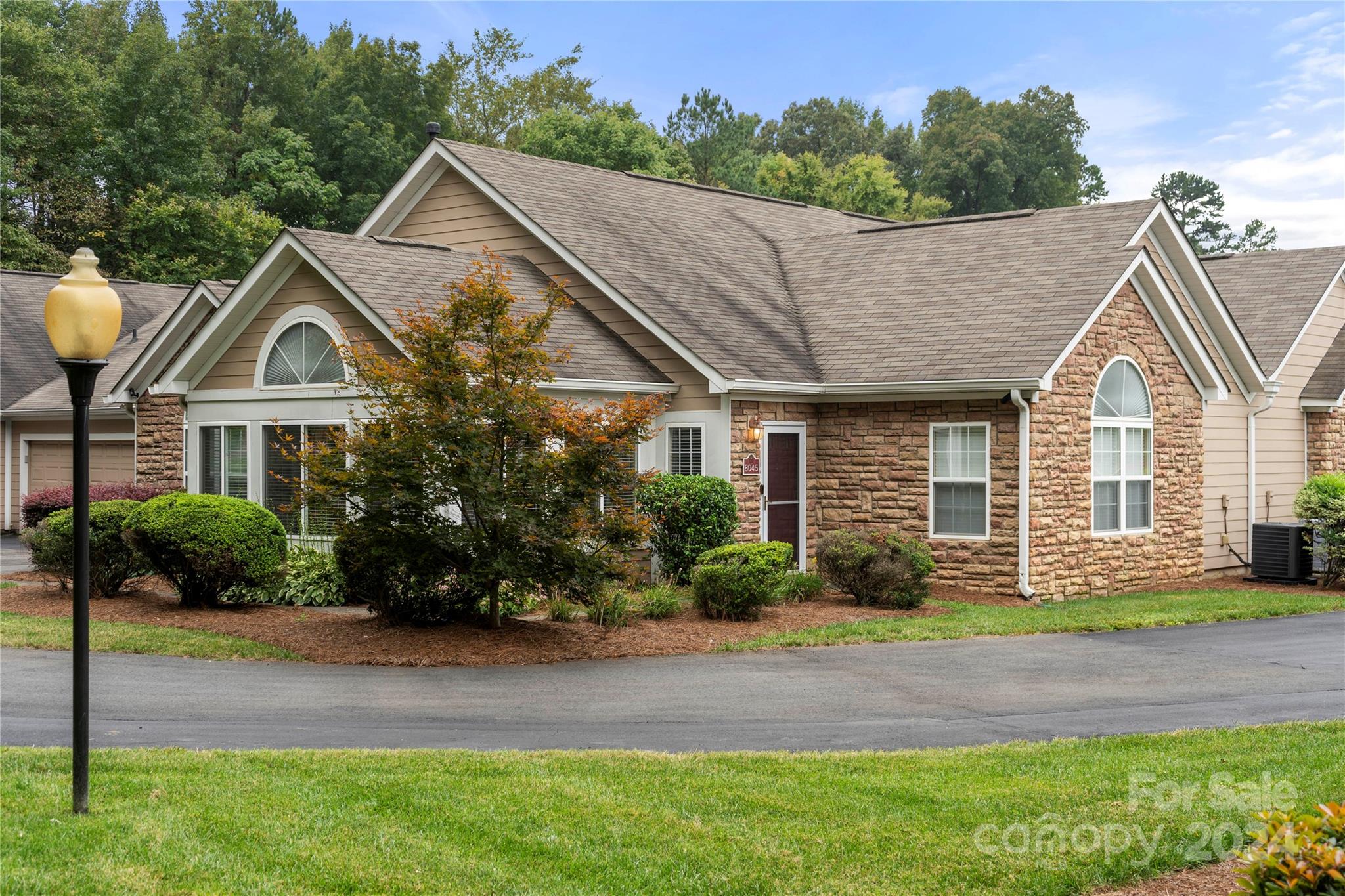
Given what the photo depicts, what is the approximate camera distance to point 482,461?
13.1 metres

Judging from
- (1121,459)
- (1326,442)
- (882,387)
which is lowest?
(1121,459)

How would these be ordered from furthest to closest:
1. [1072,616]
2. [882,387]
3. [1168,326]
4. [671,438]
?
[1168,326] < [671,438] < [882,387] < [1072,616]

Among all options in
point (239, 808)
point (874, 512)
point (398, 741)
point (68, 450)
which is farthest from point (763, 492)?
point (68, 450)

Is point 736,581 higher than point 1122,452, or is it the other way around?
point 1122,452

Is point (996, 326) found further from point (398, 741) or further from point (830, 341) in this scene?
point (398, 741)

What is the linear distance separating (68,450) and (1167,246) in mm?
23313

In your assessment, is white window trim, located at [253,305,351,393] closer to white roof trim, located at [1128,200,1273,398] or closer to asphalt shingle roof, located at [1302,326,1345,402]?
white roof trim, located at [1128,200,1273,398]

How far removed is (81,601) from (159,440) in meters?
16.3

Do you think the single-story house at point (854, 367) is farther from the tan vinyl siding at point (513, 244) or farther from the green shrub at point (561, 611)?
the green shrub at point (561, 611)

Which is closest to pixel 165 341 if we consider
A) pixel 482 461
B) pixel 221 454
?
pixel 221 454

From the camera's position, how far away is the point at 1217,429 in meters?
22.3

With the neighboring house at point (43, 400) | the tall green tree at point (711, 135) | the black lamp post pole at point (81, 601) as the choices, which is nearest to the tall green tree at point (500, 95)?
the tall green tree at point (711, 135)

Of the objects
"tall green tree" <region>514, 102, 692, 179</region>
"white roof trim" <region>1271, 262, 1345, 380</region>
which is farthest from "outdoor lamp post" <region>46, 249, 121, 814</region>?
"tall green tree" <region>514, 102, 692, 179</region>

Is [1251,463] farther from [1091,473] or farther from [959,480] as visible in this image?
[959,480]
